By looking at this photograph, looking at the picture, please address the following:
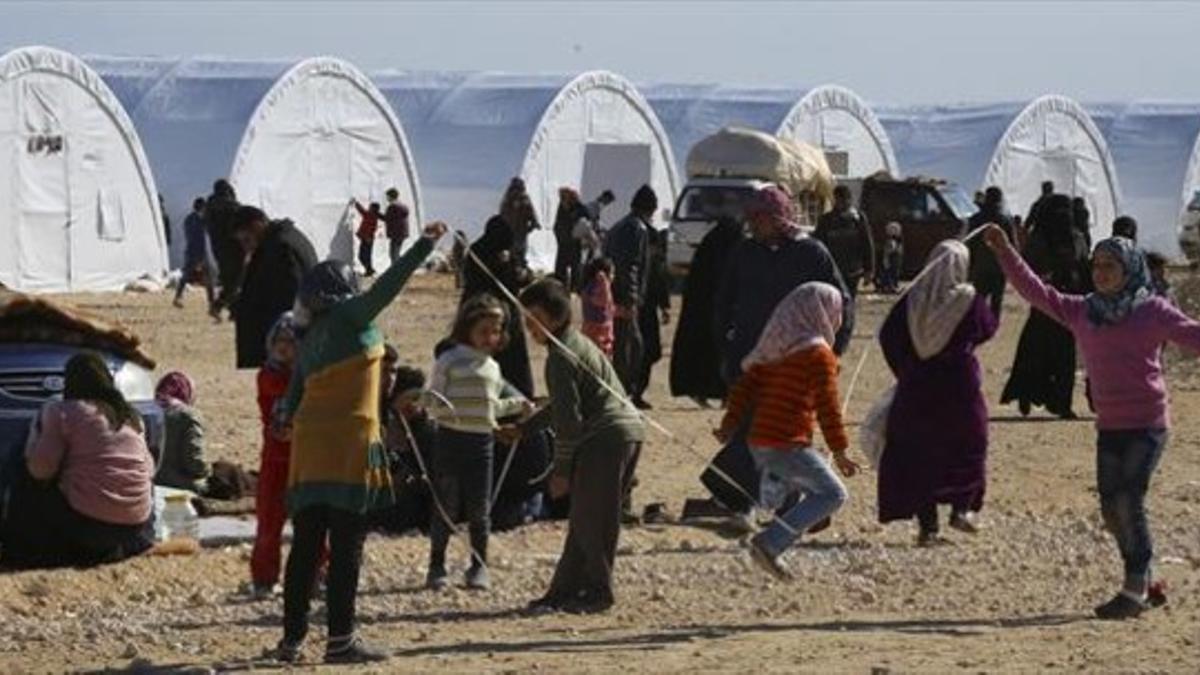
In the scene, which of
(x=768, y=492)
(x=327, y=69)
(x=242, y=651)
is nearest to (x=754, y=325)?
(x=768, y=492)

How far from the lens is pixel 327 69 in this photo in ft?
142

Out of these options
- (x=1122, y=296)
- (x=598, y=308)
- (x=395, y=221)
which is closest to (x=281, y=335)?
(x=1122, y=296)

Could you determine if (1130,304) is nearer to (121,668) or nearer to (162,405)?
(121,668)

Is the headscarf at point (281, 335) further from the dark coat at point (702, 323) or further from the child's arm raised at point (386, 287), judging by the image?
the dark coat at point (702, 323)

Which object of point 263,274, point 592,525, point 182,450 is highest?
point 263,274

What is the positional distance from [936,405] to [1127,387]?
7.80 feet

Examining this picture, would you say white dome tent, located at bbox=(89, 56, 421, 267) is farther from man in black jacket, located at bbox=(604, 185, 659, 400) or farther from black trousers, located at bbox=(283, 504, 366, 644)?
black trousers, located at bbox=(283, 504, 366, 644)

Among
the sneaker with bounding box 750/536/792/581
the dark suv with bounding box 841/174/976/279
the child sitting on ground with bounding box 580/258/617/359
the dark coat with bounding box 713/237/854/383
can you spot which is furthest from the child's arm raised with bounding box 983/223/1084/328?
the dark suv with bounding box 841/174/976/279

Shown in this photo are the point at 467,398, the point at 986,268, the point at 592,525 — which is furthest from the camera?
the point at 986,268

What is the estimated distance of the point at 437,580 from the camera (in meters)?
12.3

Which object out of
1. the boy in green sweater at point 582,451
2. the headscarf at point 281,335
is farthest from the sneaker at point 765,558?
the headscarf at point 281,335

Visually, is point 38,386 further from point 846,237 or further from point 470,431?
point 846,237

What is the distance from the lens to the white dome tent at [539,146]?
47031 millimetres

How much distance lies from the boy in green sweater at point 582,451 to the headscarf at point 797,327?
0.94 meters
